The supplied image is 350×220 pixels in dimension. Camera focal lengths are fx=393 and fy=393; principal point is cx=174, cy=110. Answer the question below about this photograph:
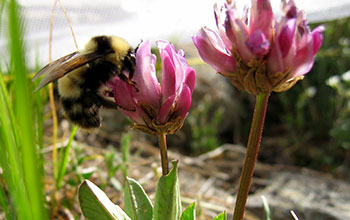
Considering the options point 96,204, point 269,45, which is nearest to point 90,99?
point 96,204

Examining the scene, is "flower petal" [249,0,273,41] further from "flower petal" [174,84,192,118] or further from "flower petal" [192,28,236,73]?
"flower petal" [174,84,192,118]

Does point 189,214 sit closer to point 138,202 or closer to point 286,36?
point 138,202

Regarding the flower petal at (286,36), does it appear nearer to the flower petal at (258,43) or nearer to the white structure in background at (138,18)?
the flower petal at (258,43)

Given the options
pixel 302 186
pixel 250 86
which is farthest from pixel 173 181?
pixel 302 186

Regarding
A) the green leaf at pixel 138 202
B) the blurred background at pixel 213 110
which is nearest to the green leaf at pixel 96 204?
the green leaf at pixel 138 202

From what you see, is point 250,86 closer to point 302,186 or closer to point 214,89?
point 302,186
